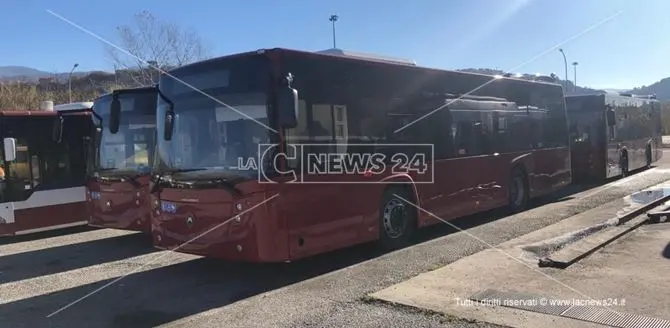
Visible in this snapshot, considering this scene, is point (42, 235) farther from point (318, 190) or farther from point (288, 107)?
point (288, 107)

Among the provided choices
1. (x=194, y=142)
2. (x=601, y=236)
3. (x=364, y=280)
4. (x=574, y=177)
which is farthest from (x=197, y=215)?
(x=574, y=177)

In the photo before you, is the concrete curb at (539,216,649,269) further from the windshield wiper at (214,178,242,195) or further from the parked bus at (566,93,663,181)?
the parked bus at (566,93,663,181)

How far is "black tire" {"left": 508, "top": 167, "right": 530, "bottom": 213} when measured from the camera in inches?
516

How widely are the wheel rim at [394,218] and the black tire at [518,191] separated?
4.34 m

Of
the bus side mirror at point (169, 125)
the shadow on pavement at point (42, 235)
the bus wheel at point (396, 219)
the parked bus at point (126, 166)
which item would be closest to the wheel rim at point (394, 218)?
the bus wheel at point (396, 219)

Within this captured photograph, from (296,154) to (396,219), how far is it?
8.40 feet

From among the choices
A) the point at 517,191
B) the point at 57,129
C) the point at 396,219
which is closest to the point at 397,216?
the point at 396,219

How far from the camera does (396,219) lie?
9.38 m

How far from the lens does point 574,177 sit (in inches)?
749

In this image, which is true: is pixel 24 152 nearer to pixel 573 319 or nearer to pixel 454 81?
pixel 454 81

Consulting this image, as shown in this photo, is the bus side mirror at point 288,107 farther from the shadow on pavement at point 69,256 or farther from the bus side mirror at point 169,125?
the shadow on pavement at point 69,256

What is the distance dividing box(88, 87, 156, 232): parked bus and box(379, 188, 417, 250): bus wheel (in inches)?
166

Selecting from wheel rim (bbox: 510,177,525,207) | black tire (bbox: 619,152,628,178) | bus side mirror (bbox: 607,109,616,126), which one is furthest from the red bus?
black tire (bbox: 619,152,628,178)

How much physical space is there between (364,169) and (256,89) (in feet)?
6.96
